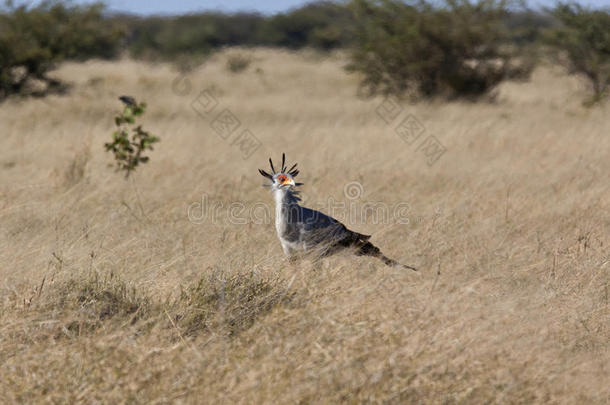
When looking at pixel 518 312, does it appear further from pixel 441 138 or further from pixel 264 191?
pixel 441 138

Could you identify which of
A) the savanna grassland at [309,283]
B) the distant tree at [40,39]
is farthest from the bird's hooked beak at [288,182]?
the distant tree at [40,39]

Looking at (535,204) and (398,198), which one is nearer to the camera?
(535,204)

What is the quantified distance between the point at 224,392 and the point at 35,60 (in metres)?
13.9

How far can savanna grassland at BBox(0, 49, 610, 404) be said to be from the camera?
123 inches

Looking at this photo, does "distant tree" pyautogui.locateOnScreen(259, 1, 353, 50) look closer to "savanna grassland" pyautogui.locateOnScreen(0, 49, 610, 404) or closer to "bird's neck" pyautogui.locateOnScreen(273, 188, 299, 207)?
"savanna grassland" pyautogui.locateOnScreen(0, 49, 610, 404)

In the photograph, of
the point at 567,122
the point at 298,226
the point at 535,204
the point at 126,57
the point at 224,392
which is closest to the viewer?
the point at 224,392

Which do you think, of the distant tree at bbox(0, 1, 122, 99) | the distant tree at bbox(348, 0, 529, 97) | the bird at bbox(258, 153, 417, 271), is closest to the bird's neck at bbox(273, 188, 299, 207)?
the bird at bbox(258, 153, 417, 271)

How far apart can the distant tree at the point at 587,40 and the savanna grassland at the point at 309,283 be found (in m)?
6.71

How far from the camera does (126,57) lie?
112ft

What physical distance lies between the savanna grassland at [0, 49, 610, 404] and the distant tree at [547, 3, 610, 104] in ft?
22.0

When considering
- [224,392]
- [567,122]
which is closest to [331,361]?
[224,392]

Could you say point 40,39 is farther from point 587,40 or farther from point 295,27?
point 295,27

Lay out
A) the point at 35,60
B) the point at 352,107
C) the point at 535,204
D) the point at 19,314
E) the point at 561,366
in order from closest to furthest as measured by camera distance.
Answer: the point at 561,366 < the point at 19,314 < the point at 535,204 < the point at 35,60 < the point at 352,107

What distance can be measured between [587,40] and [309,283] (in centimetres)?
1471
